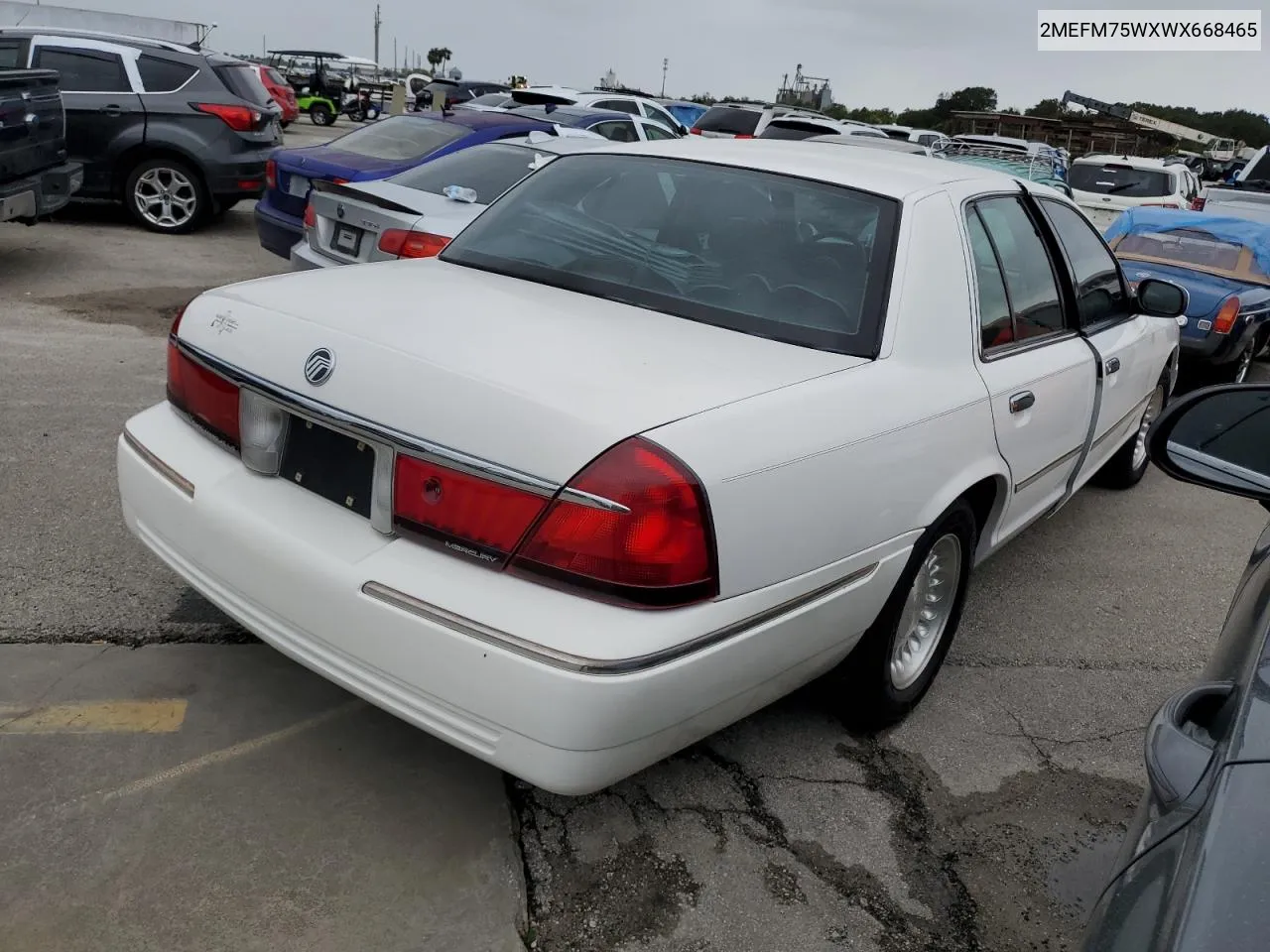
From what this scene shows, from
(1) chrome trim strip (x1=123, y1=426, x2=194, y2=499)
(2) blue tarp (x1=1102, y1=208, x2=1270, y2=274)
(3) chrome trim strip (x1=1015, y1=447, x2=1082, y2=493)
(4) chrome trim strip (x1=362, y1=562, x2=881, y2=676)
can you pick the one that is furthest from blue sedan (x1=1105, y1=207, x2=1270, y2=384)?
(1) chrome trim strip (x1=123, y1=426, x2=194, y2=499)

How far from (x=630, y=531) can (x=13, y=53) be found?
10.0 metres

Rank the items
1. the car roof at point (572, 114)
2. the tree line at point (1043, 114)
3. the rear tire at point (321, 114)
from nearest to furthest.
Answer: the car roof at point (572, 114) < the rear tire at point (321, 114) < the tree line at point (1043, 114)

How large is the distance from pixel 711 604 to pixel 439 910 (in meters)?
0.89

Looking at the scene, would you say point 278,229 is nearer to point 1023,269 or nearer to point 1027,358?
point 1023,269

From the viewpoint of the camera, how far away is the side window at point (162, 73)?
9.74 metres

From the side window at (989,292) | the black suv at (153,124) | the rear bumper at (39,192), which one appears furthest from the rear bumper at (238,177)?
the side window at (989,292)

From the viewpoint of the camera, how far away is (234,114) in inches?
390

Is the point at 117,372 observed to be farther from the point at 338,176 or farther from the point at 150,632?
the point at 150,632

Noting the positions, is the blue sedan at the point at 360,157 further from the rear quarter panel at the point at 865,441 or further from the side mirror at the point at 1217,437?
the side mirror at the point at 1217,437

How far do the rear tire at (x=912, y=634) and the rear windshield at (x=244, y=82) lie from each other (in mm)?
9107

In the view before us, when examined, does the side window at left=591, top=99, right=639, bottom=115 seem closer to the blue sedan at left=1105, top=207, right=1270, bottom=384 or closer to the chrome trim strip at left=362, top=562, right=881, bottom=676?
the blue sedan at left=1105, top=207, right=1270, bottom=384

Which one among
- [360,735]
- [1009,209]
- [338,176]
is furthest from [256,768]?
[338,176]

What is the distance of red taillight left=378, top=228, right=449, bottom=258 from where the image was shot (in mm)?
5621

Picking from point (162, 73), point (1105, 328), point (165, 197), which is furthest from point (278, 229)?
point (1105, 328)
